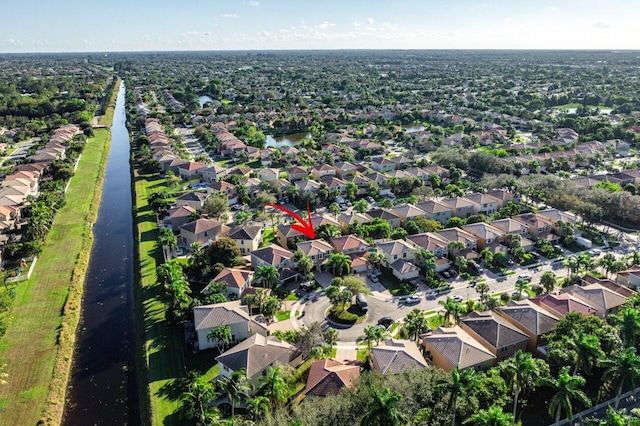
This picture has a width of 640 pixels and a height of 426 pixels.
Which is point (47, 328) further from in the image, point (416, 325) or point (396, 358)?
point (416, 325)

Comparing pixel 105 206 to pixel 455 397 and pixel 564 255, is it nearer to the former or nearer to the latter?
pixel 455 397

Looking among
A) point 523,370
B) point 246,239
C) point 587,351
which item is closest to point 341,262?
A: point 246,239

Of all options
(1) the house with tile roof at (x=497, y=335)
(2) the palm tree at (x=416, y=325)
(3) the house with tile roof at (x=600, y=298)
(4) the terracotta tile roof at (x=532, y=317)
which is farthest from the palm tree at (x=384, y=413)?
(3) the house with tile roof at (x=600, y=298)

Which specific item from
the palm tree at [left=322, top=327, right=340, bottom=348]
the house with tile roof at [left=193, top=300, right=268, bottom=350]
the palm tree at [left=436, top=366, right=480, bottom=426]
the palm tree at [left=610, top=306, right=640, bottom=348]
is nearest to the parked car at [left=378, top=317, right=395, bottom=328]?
the palm tree at [left=322, top=327, right=340, bottom=348]

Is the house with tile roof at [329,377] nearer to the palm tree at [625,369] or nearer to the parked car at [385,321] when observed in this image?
the parked car at [385,321]

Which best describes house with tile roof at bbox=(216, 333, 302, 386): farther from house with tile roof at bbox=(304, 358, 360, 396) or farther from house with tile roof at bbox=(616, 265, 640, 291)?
house with tile roof at bbox=(616, 265, 640, 291)

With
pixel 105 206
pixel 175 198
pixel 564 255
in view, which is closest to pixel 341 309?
pixel 564 255
